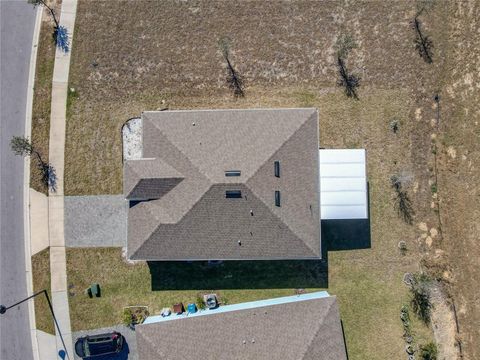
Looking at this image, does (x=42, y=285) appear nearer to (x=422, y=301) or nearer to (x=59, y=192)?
(x=59, y=192)

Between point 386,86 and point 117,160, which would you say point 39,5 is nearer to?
point 117,160

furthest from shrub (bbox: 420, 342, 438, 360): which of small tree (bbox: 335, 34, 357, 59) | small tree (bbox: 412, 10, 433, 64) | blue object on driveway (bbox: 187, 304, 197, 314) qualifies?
Result: small tree (bbox: 335, 34, 357, 59)

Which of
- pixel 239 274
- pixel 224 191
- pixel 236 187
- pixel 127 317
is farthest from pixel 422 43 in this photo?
pixel 127 317

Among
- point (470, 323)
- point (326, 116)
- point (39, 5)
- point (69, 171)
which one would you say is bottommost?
point (470, 323)

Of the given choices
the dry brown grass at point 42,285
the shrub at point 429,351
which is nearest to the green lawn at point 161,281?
the dry brown grass at point 42,285

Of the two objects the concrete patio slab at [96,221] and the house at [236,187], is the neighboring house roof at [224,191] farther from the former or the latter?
the concrete patio slab at [96,221]

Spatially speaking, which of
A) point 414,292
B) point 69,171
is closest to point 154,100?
point 69,171
